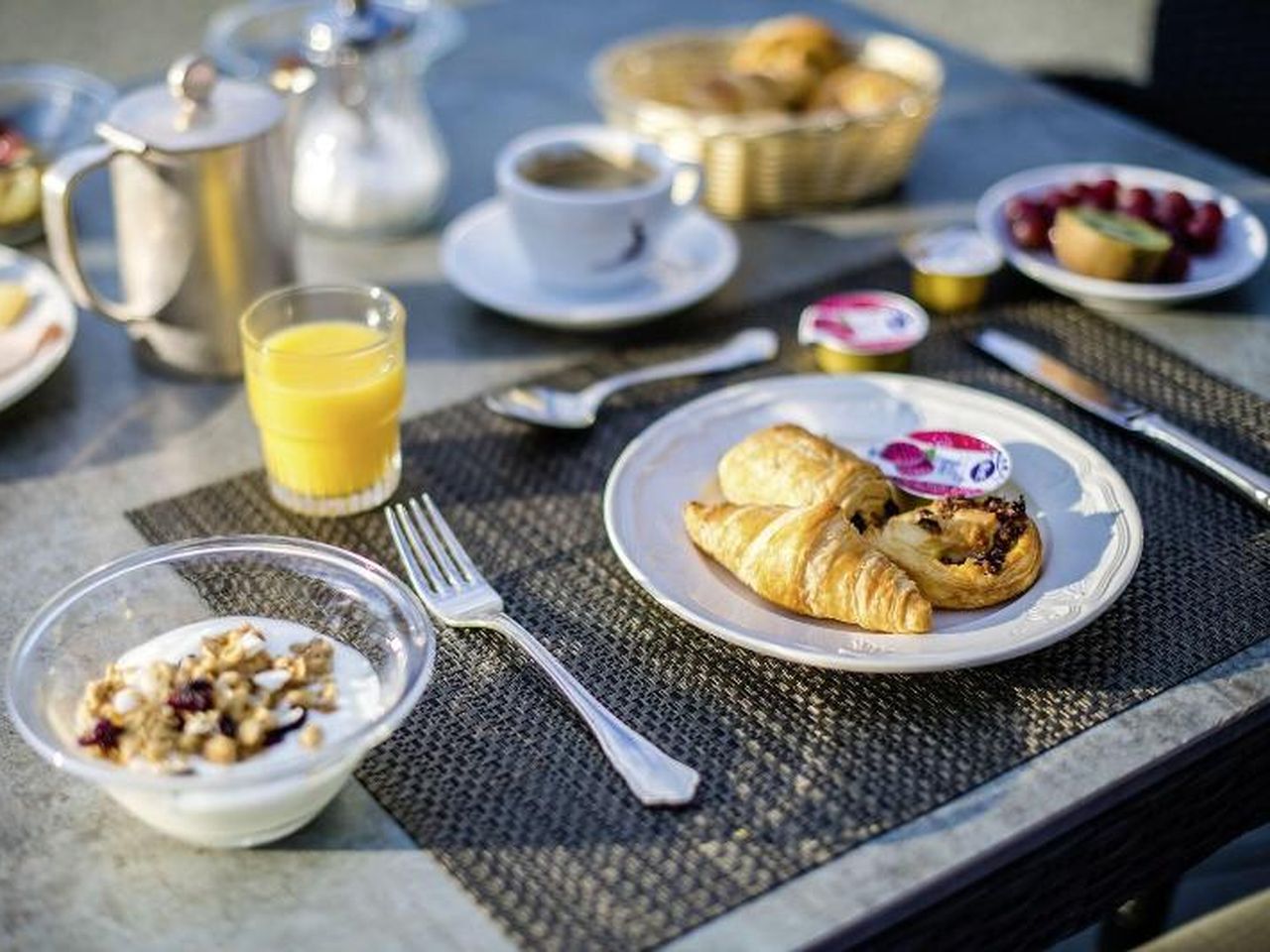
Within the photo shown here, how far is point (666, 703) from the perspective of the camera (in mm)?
1024

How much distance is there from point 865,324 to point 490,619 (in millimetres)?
487

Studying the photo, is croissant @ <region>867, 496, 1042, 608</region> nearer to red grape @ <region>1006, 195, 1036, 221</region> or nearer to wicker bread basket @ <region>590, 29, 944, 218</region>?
red grape @ <region>1006, 195, 1036, 221</region>

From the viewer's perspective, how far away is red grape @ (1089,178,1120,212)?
1.56 m

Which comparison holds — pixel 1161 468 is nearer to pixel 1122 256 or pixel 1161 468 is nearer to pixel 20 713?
pixel 1122 256

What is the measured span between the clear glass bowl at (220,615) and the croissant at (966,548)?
1.06 ft

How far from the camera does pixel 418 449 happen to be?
1.33 metres

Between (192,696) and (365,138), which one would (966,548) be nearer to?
(192,696)

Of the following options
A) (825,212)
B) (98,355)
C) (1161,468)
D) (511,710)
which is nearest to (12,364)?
(98,355)

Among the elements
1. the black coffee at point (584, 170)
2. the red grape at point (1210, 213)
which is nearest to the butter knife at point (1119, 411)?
the red grape at point (1210, 213)

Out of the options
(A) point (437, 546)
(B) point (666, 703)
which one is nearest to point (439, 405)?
(A) point (437, 546)

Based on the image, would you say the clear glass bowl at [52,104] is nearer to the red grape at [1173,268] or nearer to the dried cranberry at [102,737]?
the dried cranberry at [102,737]

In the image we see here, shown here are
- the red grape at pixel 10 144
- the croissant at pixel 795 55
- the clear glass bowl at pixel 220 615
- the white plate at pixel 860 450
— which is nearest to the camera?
the clear glass bowl at pixel 220 615

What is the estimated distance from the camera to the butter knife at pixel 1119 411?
1217 mm

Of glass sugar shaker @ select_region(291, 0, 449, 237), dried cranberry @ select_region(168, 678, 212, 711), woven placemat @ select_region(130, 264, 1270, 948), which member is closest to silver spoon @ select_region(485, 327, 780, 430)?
woven placemat @ select_region(130, 264, 1270, 948)
